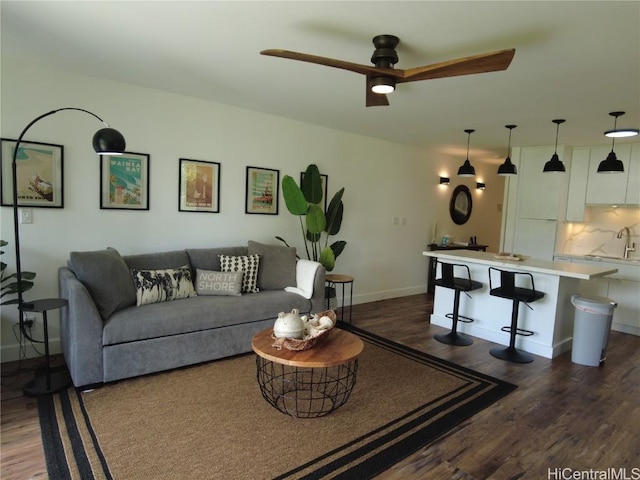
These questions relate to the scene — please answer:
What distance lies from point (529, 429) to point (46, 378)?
3.33 meters

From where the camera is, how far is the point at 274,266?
4043 millimetres

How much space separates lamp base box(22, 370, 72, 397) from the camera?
2.64 metres

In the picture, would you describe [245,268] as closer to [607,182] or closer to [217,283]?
[217,283]

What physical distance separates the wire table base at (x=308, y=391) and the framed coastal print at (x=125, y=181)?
201 centimetres

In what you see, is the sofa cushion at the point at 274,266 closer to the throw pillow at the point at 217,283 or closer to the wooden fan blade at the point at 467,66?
the throw pillow at the point at 217,283

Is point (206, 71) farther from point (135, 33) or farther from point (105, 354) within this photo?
point (105, 354)

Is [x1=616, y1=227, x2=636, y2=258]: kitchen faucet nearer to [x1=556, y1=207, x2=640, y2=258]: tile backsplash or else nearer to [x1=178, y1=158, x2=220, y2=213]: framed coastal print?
[x1=556, y1=207, x2=640, y2=258]: tile backsplash

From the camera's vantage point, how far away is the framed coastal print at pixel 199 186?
3.92 meters

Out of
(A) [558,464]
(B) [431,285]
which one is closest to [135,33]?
(A) [558,464]

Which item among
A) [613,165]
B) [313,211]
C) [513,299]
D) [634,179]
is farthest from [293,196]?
[634,179]

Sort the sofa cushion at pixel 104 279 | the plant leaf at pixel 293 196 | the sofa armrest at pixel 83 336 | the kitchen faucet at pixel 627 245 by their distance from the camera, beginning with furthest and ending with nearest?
the kitchen faucet at pixel 627 245 < the plant leaf at pixel 293 196 < the sofa cushion at pixel 104 279 < the sofa armrest at pixel 83 336

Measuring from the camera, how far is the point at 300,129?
4758mm

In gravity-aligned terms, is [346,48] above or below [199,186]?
above

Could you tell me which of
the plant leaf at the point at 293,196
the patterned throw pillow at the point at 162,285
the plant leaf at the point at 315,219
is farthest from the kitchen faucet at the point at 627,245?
the patterned throw pillow at the point at 162,285
